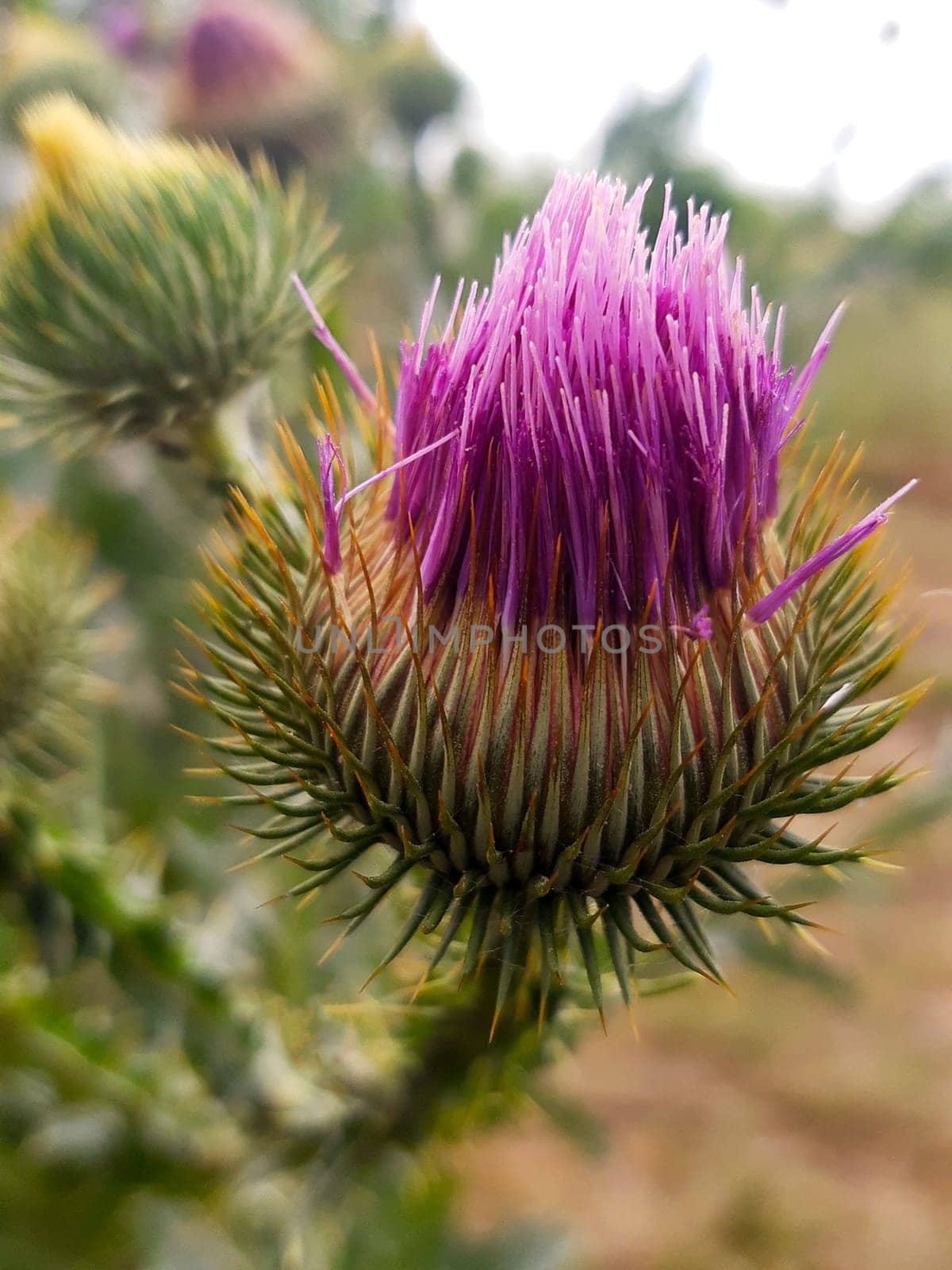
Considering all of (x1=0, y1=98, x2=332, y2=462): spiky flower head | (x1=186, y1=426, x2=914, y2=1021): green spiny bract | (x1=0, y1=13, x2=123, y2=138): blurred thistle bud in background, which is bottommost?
(x1=186, y1=426, x2=914, y2=1021): green spiny bract

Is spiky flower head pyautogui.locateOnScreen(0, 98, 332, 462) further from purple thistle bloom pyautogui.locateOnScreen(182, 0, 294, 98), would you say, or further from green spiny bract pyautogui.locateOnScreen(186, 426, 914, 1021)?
purple thistle bloom pyautogui.locateOnScreen(182, 0, 294, 98)

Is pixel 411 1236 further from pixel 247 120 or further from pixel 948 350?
pixel 948 350

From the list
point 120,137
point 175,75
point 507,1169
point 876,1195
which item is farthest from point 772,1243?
point 175,75

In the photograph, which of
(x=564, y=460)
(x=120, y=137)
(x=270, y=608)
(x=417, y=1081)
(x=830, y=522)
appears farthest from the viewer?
(x=120, y=137)

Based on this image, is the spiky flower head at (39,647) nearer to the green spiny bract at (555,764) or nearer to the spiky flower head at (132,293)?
the spiky flower head at (132,293)

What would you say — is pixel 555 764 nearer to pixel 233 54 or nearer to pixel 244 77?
pixel 244 77

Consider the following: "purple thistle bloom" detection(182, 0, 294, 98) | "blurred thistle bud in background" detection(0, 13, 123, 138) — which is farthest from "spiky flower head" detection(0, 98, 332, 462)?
"purple thistle bloom" detection(182, 0, 294, 98)
